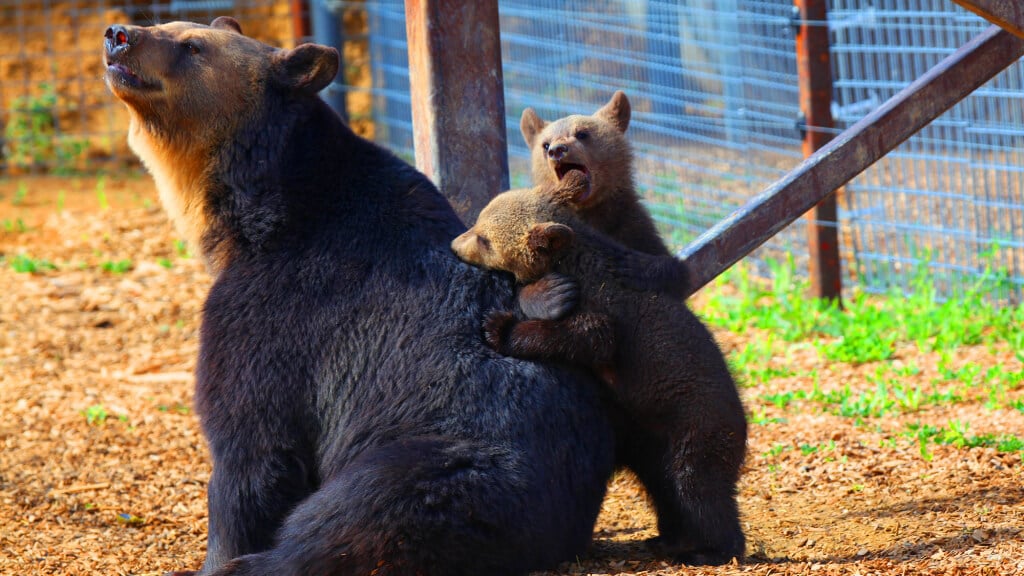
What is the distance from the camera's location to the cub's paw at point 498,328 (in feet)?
12.7

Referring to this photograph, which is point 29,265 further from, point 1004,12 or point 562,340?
point 1004,12

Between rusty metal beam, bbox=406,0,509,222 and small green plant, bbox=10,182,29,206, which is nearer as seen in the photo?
rusty metal beam, bbox=406,0,509,222

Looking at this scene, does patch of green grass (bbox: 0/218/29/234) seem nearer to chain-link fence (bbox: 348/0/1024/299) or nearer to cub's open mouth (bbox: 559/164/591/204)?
chain-link fence (bbox: 348/0/1024/299)

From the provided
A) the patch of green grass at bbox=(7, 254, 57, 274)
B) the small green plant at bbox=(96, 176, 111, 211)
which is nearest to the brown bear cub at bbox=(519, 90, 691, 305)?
the patch of green grass at bbox=(7, 254, 57, 274)

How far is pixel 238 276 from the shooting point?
13.4 ft

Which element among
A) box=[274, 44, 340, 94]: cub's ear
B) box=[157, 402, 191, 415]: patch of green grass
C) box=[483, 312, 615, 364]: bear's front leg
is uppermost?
box=[274, 44, 340, 94]: cub's ear

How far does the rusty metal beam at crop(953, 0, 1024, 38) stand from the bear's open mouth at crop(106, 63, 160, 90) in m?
2.89

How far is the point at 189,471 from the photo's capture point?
5.77m

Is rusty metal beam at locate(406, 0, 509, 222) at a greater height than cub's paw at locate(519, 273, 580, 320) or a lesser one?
greater

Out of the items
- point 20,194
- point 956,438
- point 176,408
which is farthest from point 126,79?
point 20,194

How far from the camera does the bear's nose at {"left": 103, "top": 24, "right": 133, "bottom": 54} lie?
165 inches

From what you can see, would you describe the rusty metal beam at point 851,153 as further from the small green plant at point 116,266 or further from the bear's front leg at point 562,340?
the small green plant at point 116,266

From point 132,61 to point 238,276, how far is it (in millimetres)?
858

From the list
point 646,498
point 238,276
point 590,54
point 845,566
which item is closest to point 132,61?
point 238,276
